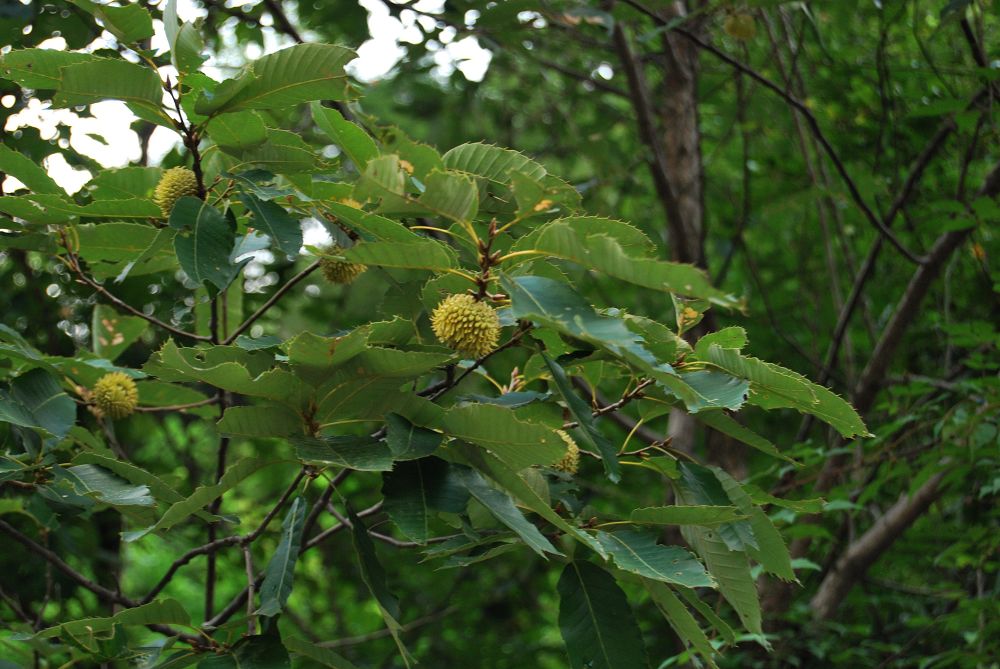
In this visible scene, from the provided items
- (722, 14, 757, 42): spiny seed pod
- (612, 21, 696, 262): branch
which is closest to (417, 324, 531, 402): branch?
(722, 14, 757, 42): spiny seed pod

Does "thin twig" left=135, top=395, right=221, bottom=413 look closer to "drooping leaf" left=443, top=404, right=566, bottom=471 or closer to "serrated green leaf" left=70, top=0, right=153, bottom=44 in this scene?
"serrated green leaf" left=70, top=0, right=153, bottom=44

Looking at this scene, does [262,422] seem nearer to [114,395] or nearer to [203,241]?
[203,241]

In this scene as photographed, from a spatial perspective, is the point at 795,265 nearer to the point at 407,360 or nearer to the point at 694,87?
the point at 694,87

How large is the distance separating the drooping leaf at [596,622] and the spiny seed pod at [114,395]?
1200 millimetres

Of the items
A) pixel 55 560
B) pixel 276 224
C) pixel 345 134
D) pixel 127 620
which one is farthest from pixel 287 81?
pixel 55 560

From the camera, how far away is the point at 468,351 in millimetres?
1506

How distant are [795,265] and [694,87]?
1283 millimetres

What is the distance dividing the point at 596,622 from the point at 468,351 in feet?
1.59

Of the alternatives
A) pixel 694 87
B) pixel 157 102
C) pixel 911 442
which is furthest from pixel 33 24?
pixel 911 442

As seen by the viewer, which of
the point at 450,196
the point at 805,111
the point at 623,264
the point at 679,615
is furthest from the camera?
the point at 805,111

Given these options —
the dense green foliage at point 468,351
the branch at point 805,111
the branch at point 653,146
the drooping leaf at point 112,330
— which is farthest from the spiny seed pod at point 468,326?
the branch at point 653,146

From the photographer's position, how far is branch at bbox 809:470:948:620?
12.0 ft

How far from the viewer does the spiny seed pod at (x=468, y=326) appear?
4.88ft

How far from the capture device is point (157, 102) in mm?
1562
